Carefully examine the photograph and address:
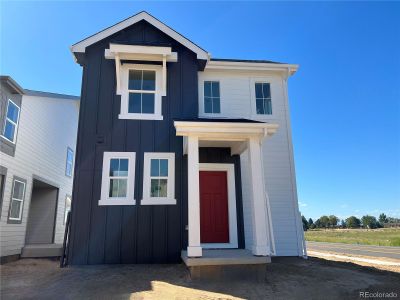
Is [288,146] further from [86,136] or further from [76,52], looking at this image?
[76,52]

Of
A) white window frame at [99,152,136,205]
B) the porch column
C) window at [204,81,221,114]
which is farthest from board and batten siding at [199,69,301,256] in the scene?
white window frame at [99,152,136,205]

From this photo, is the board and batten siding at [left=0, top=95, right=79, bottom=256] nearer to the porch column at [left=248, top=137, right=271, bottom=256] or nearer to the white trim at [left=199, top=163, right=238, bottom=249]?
the white trim at [left=199, top=163, right=238, bottom=249]

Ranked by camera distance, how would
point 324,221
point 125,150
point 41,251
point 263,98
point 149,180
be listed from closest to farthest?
point 149,180 < point 125,150 < point 41,251 < point 263,98 < point 324,221

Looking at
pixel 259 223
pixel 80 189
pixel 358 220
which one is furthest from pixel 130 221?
pixel 358 220

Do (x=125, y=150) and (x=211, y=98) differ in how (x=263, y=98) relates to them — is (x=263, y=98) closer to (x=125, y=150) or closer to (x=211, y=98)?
(x=211, y=98)

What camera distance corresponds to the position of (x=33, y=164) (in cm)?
1184

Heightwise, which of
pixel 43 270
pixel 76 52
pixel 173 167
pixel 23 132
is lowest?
pixel 43 270

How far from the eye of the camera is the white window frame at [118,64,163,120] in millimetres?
8953

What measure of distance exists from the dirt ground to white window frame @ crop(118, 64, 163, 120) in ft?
13.2

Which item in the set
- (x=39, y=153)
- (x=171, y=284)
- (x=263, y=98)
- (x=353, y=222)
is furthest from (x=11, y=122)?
(x=353, y=222)

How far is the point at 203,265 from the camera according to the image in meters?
6.37

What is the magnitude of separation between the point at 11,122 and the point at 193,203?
283 inches

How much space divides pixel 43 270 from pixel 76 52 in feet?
19.7

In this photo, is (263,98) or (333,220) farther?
(333,220)
